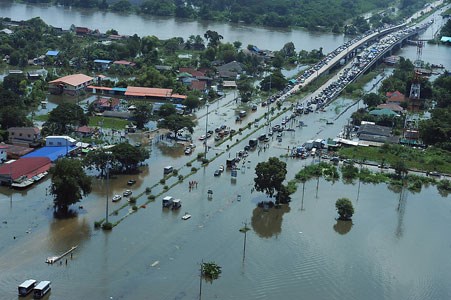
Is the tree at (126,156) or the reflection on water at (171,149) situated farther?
the reflection on water at (171,149)

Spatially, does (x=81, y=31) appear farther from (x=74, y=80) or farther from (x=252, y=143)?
(x=252, y=143)

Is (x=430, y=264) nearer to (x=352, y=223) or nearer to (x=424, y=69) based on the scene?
(x=352, y=223)

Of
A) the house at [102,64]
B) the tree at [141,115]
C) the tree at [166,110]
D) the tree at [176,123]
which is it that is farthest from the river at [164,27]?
the tree at [176,123]

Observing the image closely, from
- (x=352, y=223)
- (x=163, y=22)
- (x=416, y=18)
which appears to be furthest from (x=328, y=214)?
(x=416, y=18)

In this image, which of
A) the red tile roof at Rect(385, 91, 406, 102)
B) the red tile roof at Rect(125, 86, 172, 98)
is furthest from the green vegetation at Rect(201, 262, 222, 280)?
the red tile roof at Rect(385, 91, 406, 102)

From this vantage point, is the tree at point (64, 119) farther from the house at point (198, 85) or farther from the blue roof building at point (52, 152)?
the house at point (198, 85)
